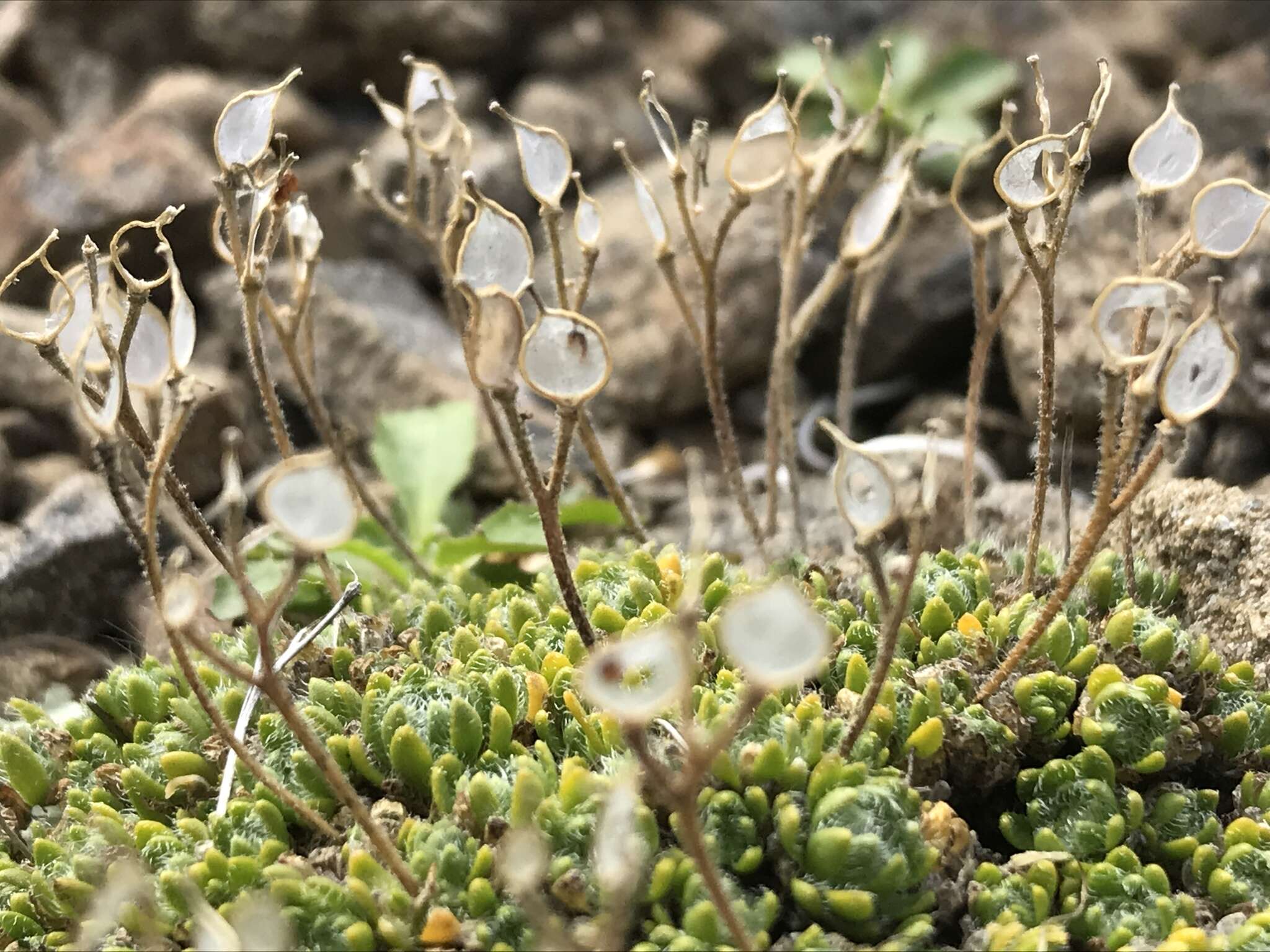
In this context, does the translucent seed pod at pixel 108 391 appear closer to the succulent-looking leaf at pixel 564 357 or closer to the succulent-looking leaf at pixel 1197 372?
the succulent-looking leaf at pixel 564 357

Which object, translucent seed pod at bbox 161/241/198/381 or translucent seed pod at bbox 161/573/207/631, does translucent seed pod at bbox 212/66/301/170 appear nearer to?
translucent seed pod at bbox 161/241/198/381

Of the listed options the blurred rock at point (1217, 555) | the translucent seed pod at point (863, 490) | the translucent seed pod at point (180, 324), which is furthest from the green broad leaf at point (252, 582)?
the blurred rock at point (1217, 555)

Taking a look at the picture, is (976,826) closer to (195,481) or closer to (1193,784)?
(1193,784)

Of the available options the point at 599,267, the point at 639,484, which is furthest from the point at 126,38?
the point at 639,484

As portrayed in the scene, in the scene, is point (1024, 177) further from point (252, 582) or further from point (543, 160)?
point (252, 582)

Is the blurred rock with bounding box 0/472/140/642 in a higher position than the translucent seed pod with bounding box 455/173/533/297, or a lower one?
higher

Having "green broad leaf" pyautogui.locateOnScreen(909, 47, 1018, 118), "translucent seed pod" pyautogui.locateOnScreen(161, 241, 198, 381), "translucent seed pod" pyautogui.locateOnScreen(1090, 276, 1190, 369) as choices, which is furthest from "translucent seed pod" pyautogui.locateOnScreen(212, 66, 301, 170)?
"green broad leaf" pyautogui.locateOnScreen(909, 47, 1018, 118)
